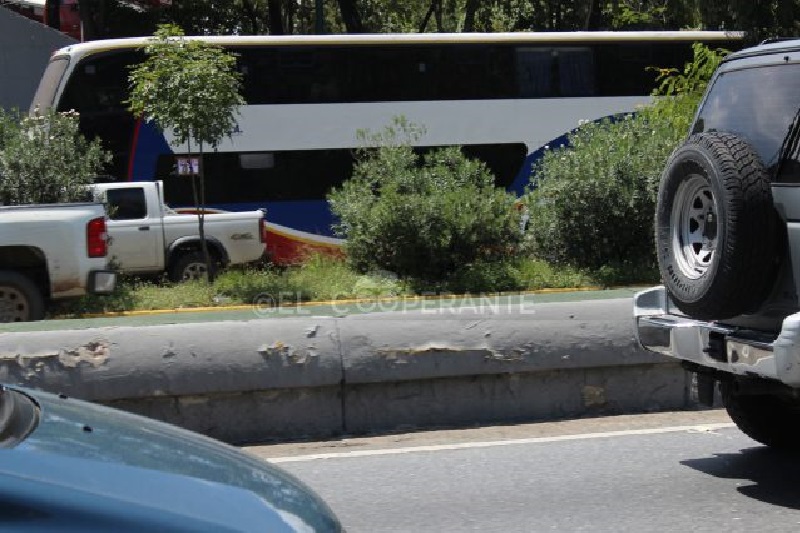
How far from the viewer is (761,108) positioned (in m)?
6.38

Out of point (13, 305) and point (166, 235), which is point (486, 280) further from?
point (166, 235)

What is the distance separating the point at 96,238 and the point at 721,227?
839 cm

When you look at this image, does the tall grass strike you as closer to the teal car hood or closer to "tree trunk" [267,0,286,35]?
the teal car hood

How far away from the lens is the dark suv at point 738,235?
19.3 feet

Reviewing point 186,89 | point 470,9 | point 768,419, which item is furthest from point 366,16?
point 768,419

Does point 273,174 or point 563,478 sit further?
point 273,174

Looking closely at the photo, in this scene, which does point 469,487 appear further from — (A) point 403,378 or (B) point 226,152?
(B) point 226,152

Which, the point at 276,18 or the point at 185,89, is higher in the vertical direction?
the point at 276,18

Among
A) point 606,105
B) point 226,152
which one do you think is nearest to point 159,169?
point 226,152

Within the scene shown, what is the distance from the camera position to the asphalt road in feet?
19.3

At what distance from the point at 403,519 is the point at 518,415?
2.31m

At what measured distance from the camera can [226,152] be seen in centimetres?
2058

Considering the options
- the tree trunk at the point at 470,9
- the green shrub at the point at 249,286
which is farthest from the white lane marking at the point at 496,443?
the tree trunk at the point at 470,9

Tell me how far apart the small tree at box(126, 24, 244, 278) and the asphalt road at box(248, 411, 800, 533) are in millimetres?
9031
